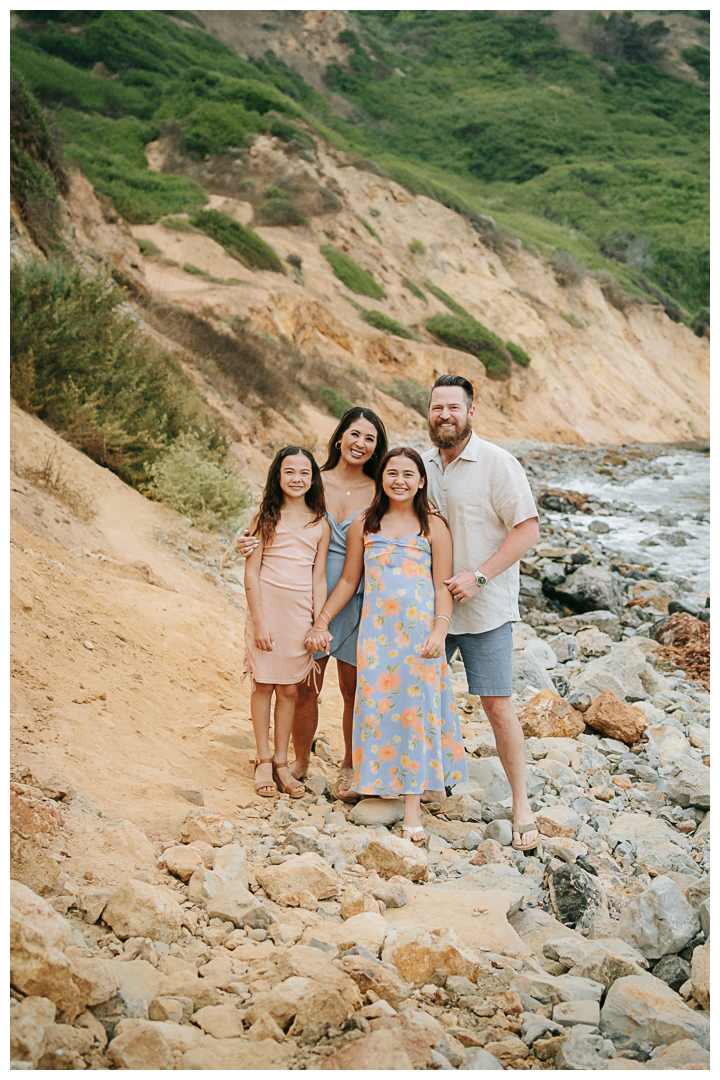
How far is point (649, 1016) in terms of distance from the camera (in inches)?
86.4

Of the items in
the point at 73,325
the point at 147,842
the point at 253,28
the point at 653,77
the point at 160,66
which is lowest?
the point at 147,842

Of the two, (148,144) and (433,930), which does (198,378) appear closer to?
(433,930)

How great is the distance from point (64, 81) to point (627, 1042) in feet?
98.1

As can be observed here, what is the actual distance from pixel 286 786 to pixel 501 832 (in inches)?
39.1

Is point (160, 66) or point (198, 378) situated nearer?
point (198, 378)

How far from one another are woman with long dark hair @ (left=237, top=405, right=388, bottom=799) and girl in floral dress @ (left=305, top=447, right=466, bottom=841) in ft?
0.66

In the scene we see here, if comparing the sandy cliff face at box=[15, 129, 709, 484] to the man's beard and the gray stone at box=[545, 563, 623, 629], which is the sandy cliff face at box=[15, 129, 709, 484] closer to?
the gray stone at box=[545, 563, 623, 629]

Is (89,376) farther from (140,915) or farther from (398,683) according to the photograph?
(140,915)

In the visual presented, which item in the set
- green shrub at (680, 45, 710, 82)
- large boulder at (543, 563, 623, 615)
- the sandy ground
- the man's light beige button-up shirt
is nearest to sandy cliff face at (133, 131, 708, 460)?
large boulder at (543, 563, 623, 615)

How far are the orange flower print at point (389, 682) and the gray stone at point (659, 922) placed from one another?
3.93 feet

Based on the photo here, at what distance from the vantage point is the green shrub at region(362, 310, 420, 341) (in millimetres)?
21703

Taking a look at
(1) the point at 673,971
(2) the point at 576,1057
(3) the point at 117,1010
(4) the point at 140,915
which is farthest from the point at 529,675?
(3) the point at 117,1010

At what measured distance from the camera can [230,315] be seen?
52.0 feet
